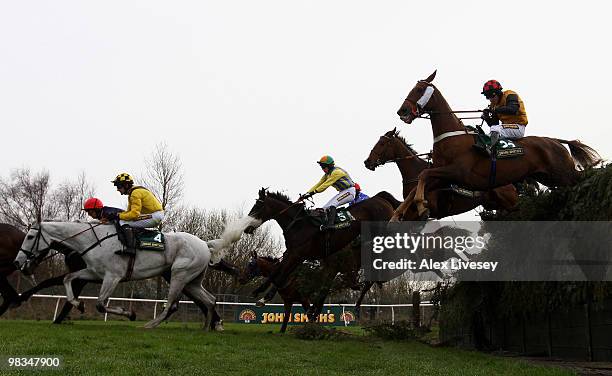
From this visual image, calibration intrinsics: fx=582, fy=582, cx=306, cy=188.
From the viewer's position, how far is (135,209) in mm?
10000

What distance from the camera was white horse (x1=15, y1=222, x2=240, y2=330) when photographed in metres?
9.63

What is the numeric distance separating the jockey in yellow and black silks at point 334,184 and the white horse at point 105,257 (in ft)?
8.43

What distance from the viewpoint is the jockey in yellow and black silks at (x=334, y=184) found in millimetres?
11281

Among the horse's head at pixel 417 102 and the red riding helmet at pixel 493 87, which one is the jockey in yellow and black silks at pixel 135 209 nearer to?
the horse's head at pixel 417 102

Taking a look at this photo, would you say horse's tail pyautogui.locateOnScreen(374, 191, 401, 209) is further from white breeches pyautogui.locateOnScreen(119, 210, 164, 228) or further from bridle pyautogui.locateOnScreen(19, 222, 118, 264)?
bridle pyautogui.locateOnScreen(19, 222, 118, 264)

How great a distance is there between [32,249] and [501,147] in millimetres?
7590

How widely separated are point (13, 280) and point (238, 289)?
39.0 feet

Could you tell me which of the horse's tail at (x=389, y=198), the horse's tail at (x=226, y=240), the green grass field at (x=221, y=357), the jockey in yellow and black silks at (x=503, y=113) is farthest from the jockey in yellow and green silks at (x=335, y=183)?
the green grass field at (x=221, y=357)

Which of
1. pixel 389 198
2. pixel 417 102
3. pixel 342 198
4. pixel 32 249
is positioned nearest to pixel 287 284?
pixel 342 198

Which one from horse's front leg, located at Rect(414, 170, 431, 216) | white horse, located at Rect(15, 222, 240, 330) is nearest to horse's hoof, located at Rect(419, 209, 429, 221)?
horse's front leg, located at Rect(414, 170, 431, 216)

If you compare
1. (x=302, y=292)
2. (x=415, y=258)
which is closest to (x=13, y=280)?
(x=302, y=292)

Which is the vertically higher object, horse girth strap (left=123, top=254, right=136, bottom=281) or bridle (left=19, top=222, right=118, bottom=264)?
bridle (left=19, top=222, right=118, bottom=264)

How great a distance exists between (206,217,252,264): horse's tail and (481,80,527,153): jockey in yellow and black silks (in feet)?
15.7

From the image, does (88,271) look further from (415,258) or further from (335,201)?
(415,258)
